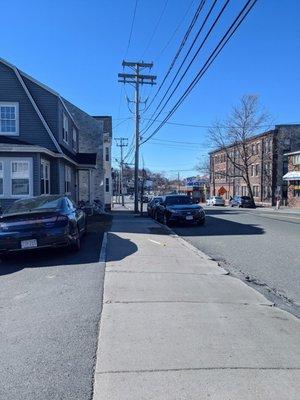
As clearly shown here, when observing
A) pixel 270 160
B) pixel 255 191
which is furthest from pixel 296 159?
pixel 255 191

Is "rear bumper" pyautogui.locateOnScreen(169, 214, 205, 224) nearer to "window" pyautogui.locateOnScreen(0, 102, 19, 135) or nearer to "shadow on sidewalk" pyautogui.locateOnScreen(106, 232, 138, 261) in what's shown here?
"shadow on sidewalk" pyautogui.locateOnScreen(106, 232, 138, 261)

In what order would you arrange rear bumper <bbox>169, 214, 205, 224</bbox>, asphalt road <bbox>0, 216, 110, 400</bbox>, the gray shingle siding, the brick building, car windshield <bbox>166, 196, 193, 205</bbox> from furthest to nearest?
the brick building → car windshield <bbox>166, 196, 193, 205</bbox> → rear bumper <bbox>169, 214, 205, 224</bbox> → the gray shingle siding → asphalt road <bbox>0, 216, 110, 400</bbox>

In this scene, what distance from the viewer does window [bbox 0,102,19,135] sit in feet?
69.2

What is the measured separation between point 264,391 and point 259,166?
6441 centimetres

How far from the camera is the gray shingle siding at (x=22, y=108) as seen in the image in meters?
21.0

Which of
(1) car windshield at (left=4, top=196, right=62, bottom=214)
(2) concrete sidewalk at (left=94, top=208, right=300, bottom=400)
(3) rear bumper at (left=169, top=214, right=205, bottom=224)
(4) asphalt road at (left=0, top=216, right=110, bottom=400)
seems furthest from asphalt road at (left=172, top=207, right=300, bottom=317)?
(1) car windshield at (left=4, top=196, right=62, bottom=214)

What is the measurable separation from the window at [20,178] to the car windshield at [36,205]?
8546 mm

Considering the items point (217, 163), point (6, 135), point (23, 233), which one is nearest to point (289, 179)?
point (217, 163)

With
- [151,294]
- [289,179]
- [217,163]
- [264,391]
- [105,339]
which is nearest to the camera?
[264,391]

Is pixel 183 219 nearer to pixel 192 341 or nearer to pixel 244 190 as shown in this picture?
pixel 192 341

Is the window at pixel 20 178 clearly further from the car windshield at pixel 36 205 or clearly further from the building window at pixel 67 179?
the car windshield at pixel 36 205

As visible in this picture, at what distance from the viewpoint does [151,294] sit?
700 cm

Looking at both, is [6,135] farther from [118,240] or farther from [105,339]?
[105,339]

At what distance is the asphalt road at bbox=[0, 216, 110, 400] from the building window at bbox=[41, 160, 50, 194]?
37.9 feet
